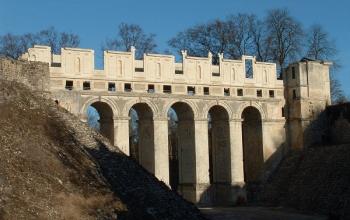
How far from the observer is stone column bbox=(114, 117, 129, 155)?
3188 cm

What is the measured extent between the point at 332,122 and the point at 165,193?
17.7m

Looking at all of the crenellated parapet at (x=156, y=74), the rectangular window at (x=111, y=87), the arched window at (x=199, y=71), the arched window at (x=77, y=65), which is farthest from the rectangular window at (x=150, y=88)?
the arched window at (x=77, y=65)

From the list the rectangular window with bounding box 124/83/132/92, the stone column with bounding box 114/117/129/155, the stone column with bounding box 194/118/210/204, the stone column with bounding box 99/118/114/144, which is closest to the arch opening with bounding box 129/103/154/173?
the rectangular window with bounding box 124/83/132/92

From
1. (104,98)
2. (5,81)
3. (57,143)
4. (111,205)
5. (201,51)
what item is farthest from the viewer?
(201,51)

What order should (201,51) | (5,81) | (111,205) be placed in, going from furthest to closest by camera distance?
1. (201,51)
2. (5,81)
3. (111,205)

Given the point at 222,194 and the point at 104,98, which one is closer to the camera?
the point at 104,98

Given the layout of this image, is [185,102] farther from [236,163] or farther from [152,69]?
[236,163]

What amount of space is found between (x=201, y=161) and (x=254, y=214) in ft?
19.3

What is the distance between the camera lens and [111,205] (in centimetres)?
1936

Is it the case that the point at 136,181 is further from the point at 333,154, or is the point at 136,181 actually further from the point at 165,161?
the point at 333,154

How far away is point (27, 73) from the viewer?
82.7 feet

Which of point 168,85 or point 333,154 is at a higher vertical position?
point 168,85

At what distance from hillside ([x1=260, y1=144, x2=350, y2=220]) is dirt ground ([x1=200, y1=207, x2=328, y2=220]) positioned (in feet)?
3.47

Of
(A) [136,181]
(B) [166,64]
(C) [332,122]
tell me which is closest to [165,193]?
(A) [136,181]
